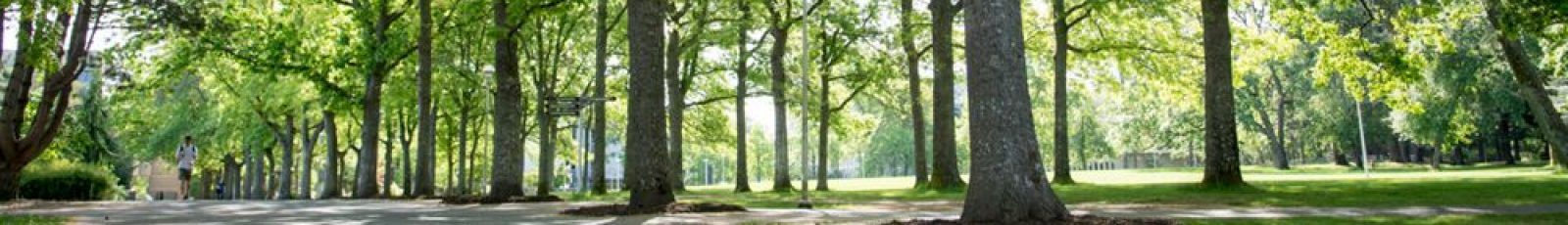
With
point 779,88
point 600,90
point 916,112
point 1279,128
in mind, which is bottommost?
point 1279,128

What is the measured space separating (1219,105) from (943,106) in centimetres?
695

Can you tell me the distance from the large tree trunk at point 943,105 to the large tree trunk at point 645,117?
11.3m

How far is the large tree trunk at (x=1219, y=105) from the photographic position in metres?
20.1

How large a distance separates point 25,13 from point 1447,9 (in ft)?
94.1

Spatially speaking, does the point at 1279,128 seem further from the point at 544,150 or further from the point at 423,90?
the point at 423,90

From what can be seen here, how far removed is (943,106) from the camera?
2562cm

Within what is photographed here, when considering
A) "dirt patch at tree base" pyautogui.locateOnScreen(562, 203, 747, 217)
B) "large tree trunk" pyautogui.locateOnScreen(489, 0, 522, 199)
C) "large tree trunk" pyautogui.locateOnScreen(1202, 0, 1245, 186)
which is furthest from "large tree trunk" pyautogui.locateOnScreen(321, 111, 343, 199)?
"large tree trunk" pyautogui.locateOnScreen(1202, 0, 1245, 186)

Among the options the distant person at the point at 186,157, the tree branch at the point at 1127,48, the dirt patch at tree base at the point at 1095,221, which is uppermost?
the tree branch at the point at 1127,48

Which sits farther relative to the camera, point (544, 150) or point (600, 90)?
point (544, 150)

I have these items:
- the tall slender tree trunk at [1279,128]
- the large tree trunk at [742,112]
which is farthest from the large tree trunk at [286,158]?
the tall slender tree trunk at [1279,128]

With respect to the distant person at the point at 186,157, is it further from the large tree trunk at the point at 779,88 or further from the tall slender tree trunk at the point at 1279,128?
the tall slender tree trunk at the point at 1279,128

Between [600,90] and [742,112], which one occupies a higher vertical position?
[600,90]

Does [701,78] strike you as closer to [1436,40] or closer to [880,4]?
[880,4]

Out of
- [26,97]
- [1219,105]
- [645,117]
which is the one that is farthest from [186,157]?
[1219,105]
